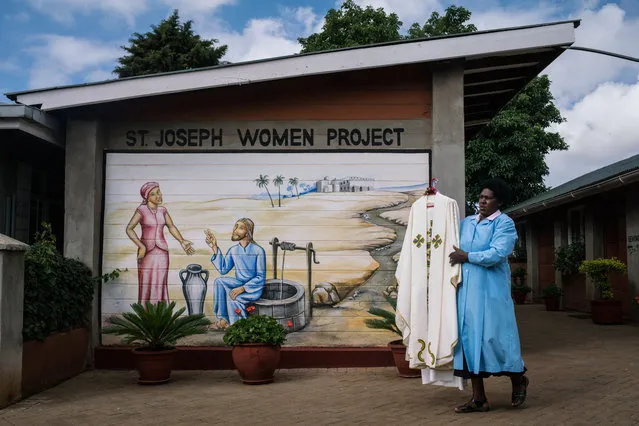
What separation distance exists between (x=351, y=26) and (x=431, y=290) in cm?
2508

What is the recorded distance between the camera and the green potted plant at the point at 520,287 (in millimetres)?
20953

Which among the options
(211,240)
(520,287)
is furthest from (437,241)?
(520,287)

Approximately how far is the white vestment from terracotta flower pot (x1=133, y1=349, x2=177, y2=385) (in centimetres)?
290

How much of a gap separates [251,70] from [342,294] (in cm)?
296

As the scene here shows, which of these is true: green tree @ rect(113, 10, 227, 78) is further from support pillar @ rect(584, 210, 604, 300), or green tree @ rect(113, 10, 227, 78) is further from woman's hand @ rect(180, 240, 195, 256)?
woman's hand @ rect(180, 240, 195, 256)

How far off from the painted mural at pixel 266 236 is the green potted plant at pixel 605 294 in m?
6.76

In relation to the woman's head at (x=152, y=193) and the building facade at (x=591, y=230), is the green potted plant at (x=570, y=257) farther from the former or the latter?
the woman's head at (x=152, y=193)

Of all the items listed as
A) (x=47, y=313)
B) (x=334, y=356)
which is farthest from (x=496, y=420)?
(x=47, y=313)

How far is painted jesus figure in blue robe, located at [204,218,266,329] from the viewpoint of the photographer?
8523 millimetres

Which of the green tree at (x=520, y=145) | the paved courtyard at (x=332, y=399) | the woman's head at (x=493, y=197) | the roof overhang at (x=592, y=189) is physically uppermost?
the green tree at (x=520, y=145)

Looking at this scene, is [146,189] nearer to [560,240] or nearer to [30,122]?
[30,122]

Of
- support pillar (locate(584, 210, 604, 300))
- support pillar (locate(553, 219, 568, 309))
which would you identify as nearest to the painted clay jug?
support pillar (locate(584, 210, 604, 300))

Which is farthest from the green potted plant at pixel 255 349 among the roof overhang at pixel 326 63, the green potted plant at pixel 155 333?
the roof overhang at pixel 326 63

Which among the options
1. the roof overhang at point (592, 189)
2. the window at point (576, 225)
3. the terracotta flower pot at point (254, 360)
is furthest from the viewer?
the window at point (576, 225)
